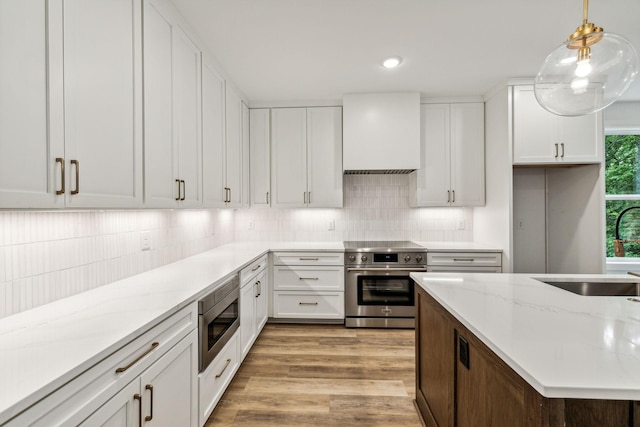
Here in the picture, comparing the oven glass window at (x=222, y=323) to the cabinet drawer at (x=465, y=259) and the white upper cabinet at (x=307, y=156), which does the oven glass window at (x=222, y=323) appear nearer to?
the white upper cabinet at (x=307, y=156)

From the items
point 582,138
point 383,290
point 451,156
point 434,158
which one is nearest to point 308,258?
point 383,290

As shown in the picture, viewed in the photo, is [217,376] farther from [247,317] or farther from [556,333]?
[556,333]

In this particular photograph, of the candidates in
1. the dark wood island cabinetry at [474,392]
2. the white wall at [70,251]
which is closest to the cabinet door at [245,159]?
the white wall at [70,251]

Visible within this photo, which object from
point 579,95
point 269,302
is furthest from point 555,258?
point 269,302

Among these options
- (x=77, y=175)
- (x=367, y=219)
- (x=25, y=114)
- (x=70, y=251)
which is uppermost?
(x=25, y=114)

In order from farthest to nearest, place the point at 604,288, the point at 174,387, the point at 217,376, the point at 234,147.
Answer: the point at 234,147
the point at 217,376
the point at 604,288
the point at 174,387

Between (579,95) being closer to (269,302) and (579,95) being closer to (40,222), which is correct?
(40,222)

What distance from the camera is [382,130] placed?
3453mm

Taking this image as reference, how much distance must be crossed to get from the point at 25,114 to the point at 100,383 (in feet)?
2.92

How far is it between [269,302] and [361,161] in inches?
73.8

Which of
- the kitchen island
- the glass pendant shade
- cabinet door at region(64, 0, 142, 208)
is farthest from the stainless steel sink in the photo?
cabinet door at region(64, 0, 142, 208)

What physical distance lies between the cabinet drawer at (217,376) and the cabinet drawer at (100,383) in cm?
51

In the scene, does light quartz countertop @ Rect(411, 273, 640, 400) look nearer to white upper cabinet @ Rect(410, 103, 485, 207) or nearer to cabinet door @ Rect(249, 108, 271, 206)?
white upper cabinet @ Rect(410, 103, 485, 207)

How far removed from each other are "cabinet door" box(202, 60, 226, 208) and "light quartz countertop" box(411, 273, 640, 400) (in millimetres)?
1823
